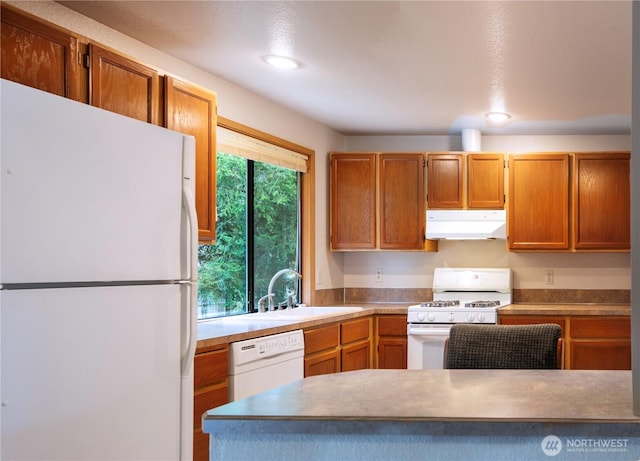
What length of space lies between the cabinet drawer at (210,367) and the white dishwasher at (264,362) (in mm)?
50

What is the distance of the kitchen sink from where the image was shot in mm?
4316

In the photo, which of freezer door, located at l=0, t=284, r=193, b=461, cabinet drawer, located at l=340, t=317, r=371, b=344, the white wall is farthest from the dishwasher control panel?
the white wall

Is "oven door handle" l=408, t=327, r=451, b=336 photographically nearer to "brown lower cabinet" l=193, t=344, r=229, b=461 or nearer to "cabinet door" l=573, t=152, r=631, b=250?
"cabinet door" l=573, t=152, r=631, b=250

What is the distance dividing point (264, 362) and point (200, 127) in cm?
123

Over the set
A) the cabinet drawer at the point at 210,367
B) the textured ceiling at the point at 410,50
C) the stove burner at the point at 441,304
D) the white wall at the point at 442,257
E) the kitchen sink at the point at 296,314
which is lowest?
the cabinet drawer at the point at 210,367

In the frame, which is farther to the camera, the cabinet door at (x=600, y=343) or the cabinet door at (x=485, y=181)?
the cabinet door at (x=485, y=181)

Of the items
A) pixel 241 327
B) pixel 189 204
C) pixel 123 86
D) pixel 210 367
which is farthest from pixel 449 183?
pixel 189 204

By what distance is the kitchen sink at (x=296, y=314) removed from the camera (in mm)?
4316

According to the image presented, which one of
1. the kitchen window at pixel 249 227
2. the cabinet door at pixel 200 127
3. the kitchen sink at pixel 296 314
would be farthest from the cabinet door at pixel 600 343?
the cabinet door at pixel 200 127

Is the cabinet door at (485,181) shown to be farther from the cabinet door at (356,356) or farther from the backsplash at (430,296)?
the cabinet door at (356,356)

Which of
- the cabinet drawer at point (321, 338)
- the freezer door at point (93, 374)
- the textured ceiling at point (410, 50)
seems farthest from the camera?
the cabinet drawer at point (321, 338)

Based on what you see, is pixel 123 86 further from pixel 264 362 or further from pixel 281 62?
pixel 264 362

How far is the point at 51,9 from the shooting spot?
2.96 meters

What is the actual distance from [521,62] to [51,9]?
229 centimetres
